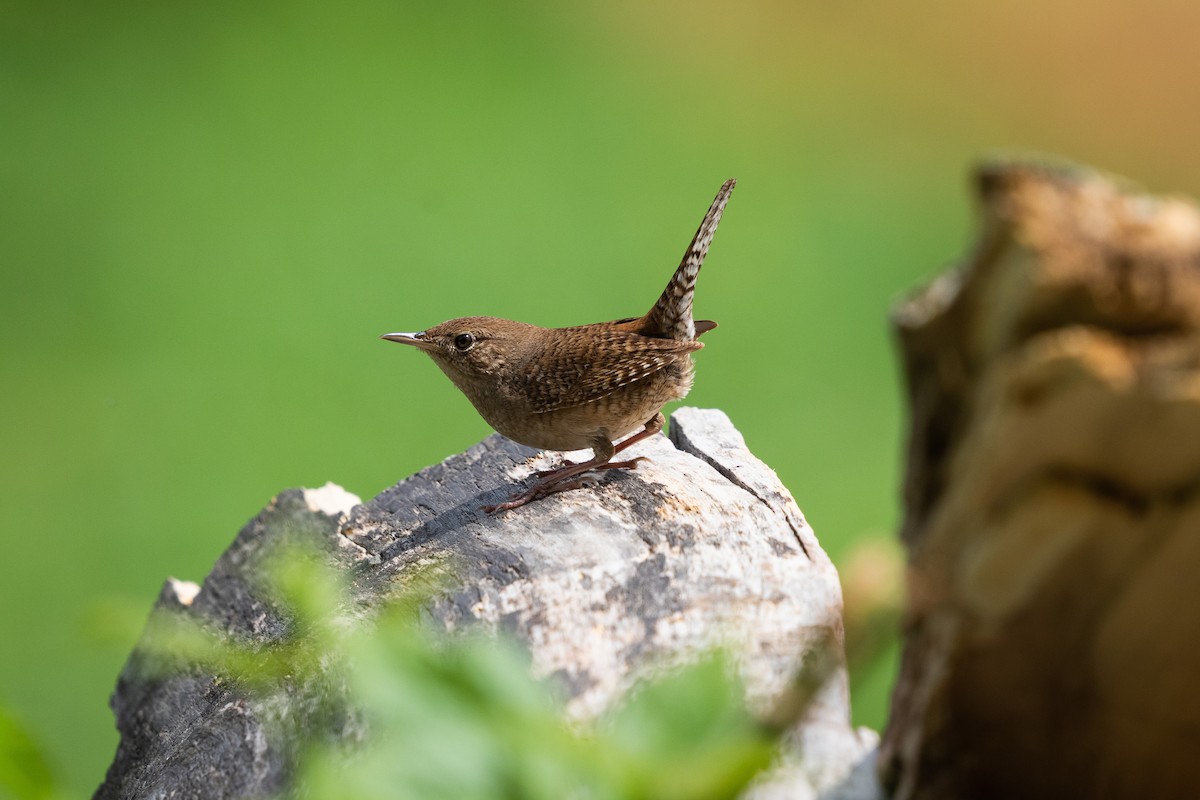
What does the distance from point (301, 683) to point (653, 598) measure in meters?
0.60

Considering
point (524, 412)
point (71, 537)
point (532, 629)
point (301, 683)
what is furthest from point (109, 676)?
point (532, 629)

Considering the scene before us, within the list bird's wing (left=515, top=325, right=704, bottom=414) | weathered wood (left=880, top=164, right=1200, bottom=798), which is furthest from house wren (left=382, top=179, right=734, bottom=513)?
weathered wood (left=880, top=164, right=1200, bottom=798)

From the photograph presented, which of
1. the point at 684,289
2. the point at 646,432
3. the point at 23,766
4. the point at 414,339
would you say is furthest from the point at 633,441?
the point at 23,766

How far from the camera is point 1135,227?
1288 millimetres

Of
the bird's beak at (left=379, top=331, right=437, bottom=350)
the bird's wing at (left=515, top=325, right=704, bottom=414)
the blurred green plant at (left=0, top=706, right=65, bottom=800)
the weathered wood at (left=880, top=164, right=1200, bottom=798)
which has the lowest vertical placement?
the weathered wood at (left=880, top=164, right=1200, bottom=798)

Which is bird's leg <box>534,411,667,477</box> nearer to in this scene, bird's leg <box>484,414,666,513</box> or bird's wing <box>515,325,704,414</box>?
bird's leg <box>484,414,666,513</box>

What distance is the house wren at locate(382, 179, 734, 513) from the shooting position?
2.71 m

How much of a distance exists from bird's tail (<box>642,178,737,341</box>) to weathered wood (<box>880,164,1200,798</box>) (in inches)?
53.9

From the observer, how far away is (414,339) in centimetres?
292

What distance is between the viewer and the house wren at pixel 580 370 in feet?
8.89

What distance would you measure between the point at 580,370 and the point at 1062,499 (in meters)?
1.57

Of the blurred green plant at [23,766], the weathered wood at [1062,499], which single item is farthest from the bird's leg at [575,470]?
the blurred green plant at [23,766]

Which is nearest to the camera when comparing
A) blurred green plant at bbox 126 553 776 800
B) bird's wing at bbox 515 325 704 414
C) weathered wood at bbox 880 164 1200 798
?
blurred green plant at bbox 126 553 776 800

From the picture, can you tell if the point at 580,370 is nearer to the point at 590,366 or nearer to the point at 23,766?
the point at 590,366
